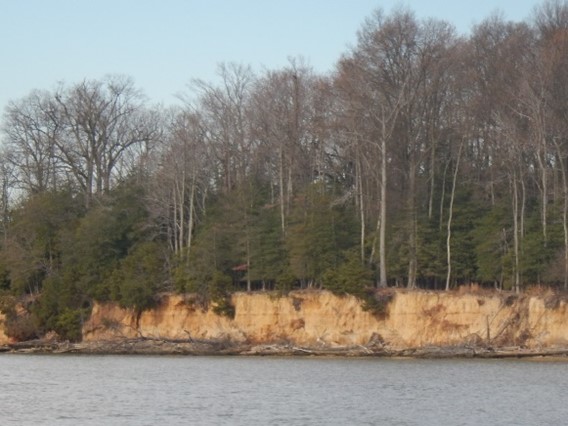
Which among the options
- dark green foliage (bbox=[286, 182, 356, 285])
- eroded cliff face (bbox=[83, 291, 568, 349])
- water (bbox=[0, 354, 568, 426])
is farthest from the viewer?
dark green foliage (bbox=[286, 182, 356, 285])

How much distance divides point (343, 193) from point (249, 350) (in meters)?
12.0

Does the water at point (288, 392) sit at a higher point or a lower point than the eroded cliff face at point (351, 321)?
lower

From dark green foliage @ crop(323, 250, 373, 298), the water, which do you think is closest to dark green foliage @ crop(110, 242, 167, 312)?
dark green foliage @ crop(323, 250, 373, 298)

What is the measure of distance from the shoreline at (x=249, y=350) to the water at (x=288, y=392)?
2260mm

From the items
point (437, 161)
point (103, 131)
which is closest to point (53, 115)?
point (103, 131)

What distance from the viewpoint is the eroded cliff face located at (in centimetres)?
5969

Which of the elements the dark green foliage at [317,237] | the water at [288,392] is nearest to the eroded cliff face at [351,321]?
the dark green foliage at [317,237]

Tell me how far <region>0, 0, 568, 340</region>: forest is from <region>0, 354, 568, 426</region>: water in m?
8.91

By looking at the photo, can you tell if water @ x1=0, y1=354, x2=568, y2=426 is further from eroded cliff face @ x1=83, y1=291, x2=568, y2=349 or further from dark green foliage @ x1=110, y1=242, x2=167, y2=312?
dark green foliage @ x1=110, y1=242, x2=167, y2=312

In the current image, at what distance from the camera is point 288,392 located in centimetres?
4234

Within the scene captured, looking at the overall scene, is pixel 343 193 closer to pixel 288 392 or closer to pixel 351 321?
pixel 351 321

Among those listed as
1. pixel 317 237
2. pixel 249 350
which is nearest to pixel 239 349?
pixel 249 350

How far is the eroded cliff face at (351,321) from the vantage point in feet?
196

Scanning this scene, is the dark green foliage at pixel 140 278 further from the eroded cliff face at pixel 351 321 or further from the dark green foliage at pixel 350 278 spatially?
the dark green foliage at pixel 350 278
